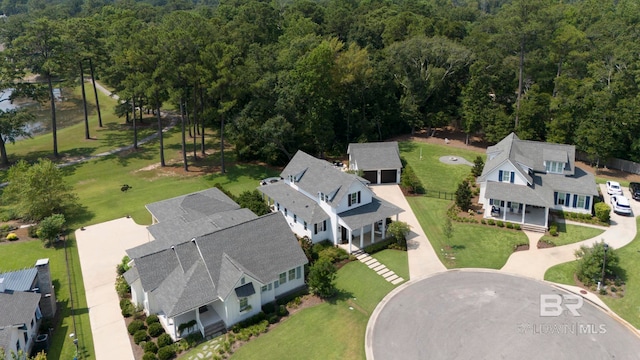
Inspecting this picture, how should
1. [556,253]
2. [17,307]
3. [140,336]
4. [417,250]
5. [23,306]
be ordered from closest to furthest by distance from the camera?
[17,307] → [23,306] → [140,336] → [556,253] → [417,250]

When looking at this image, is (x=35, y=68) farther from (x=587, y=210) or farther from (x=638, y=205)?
(x=638, y=205)

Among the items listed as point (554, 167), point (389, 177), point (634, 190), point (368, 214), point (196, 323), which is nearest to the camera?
point (196, 323)

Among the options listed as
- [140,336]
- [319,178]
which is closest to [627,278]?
[319,178]

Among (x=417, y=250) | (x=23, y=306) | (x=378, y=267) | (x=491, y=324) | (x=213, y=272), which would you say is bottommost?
(x=491, y=324)

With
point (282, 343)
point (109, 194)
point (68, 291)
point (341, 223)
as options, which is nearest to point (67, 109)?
point (109, 194)

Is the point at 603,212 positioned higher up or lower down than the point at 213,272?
higher up
